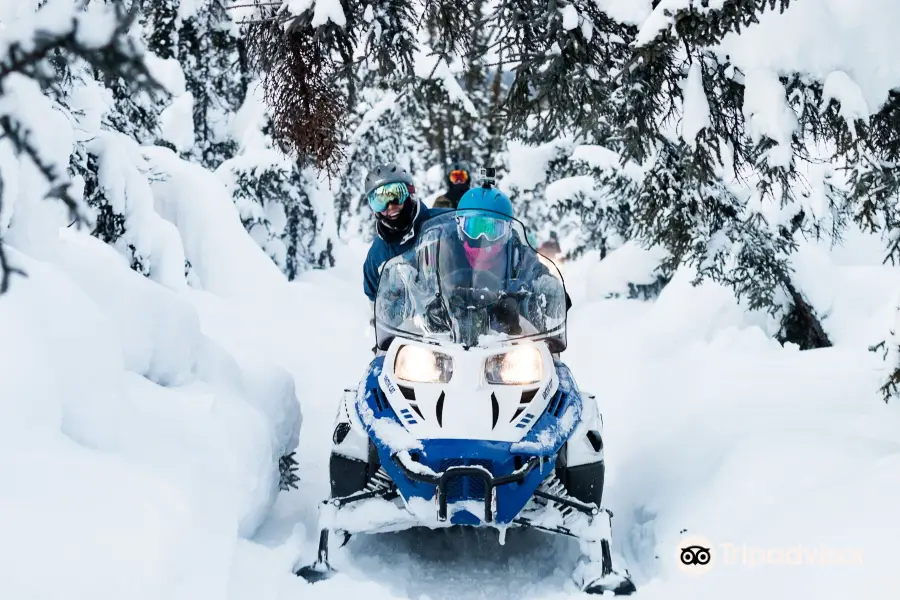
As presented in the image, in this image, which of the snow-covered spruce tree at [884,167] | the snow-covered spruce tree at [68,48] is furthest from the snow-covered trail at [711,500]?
the snow-covered spruce tree at [68,48]

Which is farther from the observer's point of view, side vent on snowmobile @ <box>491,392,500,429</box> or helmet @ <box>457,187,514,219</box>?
helmet @ <box>457,187,514,219</box>

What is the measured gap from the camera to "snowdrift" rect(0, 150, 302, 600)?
2865 mm

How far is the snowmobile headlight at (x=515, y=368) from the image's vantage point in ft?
13.7

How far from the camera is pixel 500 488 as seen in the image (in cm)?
400

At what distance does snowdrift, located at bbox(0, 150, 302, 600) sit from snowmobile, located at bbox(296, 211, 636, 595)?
627 mm

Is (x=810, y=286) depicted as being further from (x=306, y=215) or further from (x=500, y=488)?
(x=306, y=215)

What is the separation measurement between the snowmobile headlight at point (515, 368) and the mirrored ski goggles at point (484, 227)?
80 cm

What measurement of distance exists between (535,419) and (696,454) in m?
1.92

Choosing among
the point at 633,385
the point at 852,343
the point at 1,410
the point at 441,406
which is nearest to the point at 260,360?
the point at 441,406

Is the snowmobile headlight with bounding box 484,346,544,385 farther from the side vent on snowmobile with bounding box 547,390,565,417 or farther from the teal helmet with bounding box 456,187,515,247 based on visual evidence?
the teal helmet with bounding box 456,187,515,247

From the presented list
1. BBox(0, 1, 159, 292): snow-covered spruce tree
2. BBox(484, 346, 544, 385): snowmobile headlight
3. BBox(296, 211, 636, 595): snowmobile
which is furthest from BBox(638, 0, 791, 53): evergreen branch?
BBox(0, 1, 159, 292): snow-covered spruce tree

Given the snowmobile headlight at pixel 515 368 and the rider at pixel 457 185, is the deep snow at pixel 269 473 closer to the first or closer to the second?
the snowmobile headlight at pixel 515 368

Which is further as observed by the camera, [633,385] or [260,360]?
[633,385]

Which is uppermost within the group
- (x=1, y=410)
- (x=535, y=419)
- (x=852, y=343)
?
(x=852, y=343)
